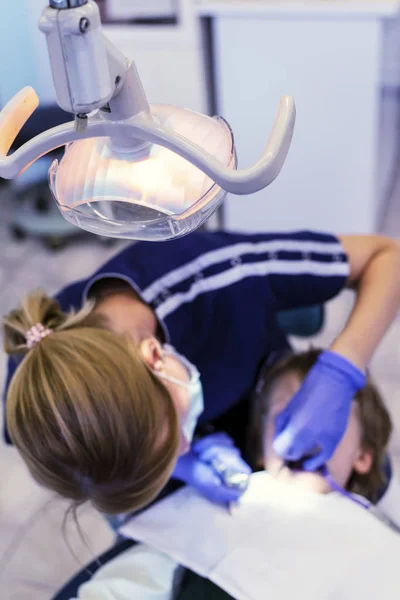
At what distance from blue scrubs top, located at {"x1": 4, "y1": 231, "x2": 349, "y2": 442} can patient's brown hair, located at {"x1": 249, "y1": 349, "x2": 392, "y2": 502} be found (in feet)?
0.37

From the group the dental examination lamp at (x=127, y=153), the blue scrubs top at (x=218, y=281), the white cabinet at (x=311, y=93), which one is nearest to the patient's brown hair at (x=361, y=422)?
the blue scrubs top at (x=218, y=281)

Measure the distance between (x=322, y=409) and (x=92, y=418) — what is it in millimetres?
424

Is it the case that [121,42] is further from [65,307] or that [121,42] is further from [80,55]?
[80,55]

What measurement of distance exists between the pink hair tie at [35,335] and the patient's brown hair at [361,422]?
1.65 feet

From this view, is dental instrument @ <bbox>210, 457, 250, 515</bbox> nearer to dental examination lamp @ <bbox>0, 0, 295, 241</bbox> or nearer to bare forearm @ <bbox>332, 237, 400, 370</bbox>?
bare forearm @ <bbox>332, 237, 400, 370</bbox>

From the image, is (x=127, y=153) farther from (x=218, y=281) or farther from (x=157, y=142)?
(x=218, y=281)

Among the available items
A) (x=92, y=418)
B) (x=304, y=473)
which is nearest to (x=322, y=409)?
(x=304, y=473)

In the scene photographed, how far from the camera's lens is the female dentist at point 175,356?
A: 89 centimetres

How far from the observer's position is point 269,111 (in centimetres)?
214

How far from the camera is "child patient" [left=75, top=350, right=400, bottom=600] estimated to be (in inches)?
40.9

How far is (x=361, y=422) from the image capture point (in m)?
1.28

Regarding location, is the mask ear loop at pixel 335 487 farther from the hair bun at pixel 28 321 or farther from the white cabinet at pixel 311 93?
the white cabinet at pixel 311 93

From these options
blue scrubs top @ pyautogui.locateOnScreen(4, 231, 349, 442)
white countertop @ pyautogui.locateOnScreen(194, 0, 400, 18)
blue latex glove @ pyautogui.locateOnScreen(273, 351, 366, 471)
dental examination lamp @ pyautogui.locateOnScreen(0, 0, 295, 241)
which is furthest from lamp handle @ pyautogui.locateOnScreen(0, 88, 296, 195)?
white countertop @ pyautogui.locateOnScreen(194, 0, 400, 18)

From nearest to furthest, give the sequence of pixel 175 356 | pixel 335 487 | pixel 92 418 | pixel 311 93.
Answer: pixel 92 418, pixel 175 356, pixel 335 487, pixel 311 93
